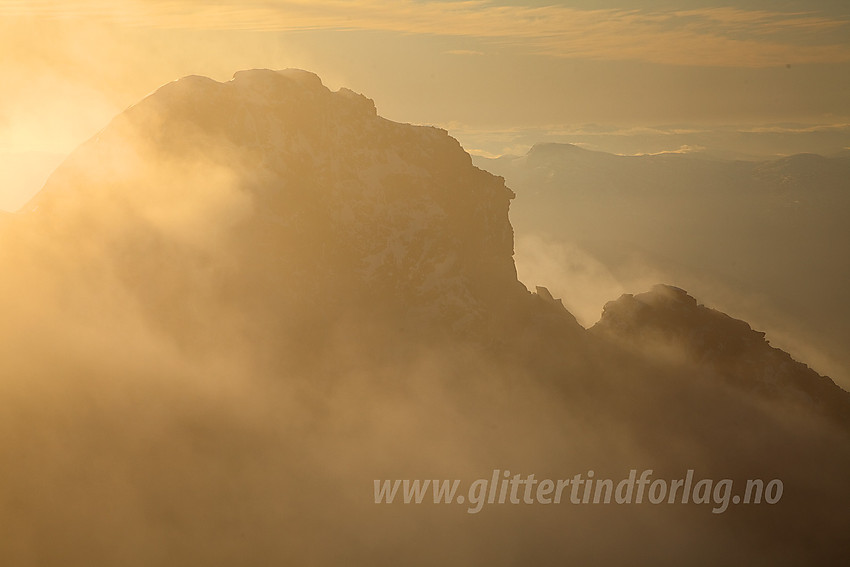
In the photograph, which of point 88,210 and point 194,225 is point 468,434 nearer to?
point 194,225

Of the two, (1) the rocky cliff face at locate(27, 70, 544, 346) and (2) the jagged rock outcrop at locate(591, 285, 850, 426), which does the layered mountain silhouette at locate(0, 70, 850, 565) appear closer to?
(1) the rocky cliff face at locate(27, 70, 544, 346)

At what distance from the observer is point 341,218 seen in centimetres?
10194

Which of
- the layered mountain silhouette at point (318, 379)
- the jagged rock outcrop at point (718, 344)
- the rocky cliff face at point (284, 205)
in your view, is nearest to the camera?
→ the layered mountain silhouette at point (318, 379)

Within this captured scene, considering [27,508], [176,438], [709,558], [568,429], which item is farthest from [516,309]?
[27,508]

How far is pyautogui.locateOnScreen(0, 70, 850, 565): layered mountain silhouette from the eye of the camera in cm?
8456

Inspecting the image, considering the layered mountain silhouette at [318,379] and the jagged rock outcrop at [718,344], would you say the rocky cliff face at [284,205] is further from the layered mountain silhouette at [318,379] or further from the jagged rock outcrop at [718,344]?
the jagged rock outcrop at [718,344]

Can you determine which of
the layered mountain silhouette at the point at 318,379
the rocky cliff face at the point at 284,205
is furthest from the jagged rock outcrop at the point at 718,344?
the rocky cliff face at the point at 284,205

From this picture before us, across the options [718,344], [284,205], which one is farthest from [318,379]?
[718,344]

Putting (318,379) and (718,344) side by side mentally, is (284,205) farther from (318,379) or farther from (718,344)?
(718,344)

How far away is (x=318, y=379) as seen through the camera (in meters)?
98.2

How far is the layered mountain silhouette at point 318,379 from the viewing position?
8456 cm

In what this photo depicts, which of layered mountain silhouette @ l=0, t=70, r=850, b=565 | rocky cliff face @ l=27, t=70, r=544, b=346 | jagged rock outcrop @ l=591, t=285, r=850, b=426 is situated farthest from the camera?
jagged rock outcrop @ l=591, t=285, r=850, b=426

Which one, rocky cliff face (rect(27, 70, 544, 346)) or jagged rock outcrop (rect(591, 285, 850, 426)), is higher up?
rocky cliff face (rect(27, 70, 544, 346))

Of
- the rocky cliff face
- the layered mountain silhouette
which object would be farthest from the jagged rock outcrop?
the rocky cliff face
